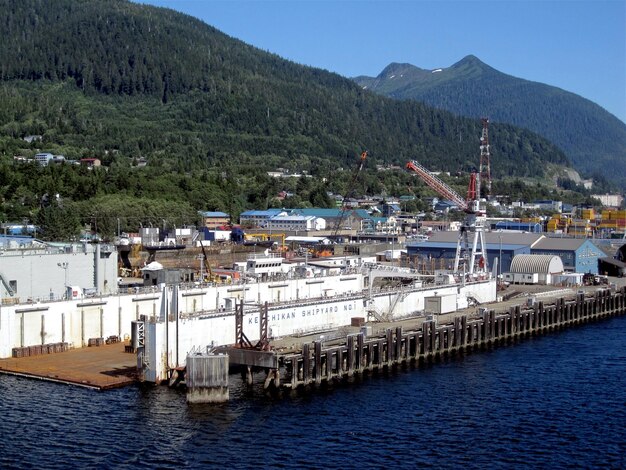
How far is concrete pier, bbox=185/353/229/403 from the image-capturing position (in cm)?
4094

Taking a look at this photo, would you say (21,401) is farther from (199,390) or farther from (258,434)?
(258,434)

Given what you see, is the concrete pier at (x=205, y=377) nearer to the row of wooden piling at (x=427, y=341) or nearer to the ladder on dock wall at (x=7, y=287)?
the row of wooden piling at (x=427, y=341)

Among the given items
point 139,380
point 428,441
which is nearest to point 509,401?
point 428,441

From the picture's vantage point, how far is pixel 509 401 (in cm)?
4444

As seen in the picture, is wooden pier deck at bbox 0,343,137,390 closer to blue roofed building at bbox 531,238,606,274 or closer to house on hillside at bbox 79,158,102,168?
blue roofed building at bbox 531,238,606,274

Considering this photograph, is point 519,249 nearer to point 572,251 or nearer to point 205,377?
point 572,251

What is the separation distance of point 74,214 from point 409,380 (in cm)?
7740

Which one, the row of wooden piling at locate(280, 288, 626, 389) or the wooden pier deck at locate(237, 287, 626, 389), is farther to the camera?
the row of wooden piling at locate(280, 288, 626, 389)

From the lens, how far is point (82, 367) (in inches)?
1847

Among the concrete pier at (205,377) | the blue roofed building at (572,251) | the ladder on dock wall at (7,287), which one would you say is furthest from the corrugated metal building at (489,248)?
the concrete pier at (205,377)

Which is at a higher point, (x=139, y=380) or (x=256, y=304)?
(x=256, y=304)

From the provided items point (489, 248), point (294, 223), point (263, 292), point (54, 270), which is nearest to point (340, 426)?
point (263, 292)

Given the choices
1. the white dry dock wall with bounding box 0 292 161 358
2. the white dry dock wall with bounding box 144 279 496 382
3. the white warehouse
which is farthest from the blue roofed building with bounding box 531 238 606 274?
the white warehouse

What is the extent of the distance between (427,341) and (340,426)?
1641 centimetres
